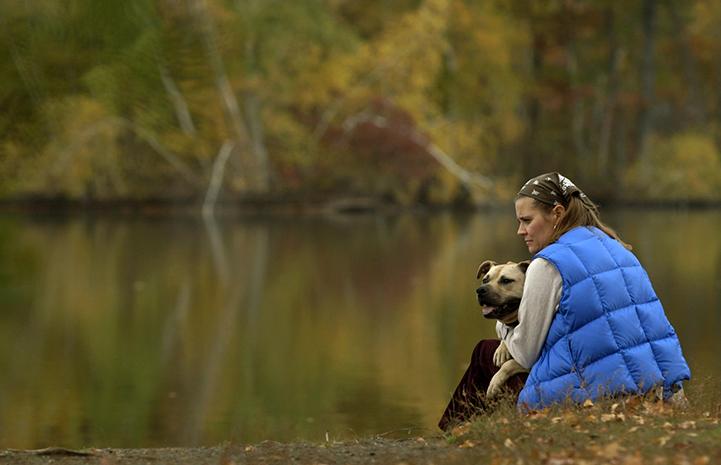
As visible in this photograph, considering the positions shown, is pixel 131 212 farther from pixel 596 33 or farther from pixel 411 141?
pixel 596 33

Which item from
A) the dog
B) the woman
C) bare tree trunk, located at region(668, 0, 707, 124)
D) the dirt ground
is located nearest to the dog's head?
the dog

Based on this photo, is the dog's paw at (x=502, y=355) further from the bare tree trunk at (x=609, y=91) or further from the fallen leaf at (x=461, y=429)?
the bare tree trunk at (x=609, y=91)

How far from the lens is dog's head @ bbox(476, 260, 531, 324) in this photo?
22.2 feet

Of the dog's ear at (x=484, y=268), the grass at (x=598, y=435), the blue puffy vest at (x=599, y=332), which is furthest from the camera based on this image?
the dog's ear at (x=484, y=268)

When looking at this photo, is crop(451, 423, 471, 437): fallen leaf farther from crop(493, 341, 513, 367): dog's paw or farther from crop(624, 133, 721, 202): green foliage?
crop(624, 133, 721, 202): green foliage

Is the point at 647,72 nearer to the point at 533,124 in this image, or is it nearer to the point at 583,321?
the point at 533,124

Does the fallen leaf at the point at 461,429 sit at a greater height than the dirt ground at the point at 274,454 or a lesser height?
greater

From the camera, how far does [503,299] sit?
22.2 ft

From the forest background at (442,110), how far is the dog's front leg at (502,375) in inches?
1131

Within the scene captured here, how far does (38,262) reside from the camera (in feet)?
15.9

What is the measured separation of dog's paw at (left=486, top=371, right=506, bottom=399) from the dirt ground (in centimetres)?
29

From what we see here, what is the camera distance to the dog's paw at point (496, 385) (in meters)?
6.79

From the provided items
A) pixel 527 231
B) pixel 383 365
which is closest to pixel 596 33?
pixel 383 365

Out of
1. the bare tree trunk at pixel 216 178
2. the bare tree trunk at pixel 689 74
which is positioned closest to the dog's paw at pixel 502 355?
the bare tree trunk at pixel 216 178
